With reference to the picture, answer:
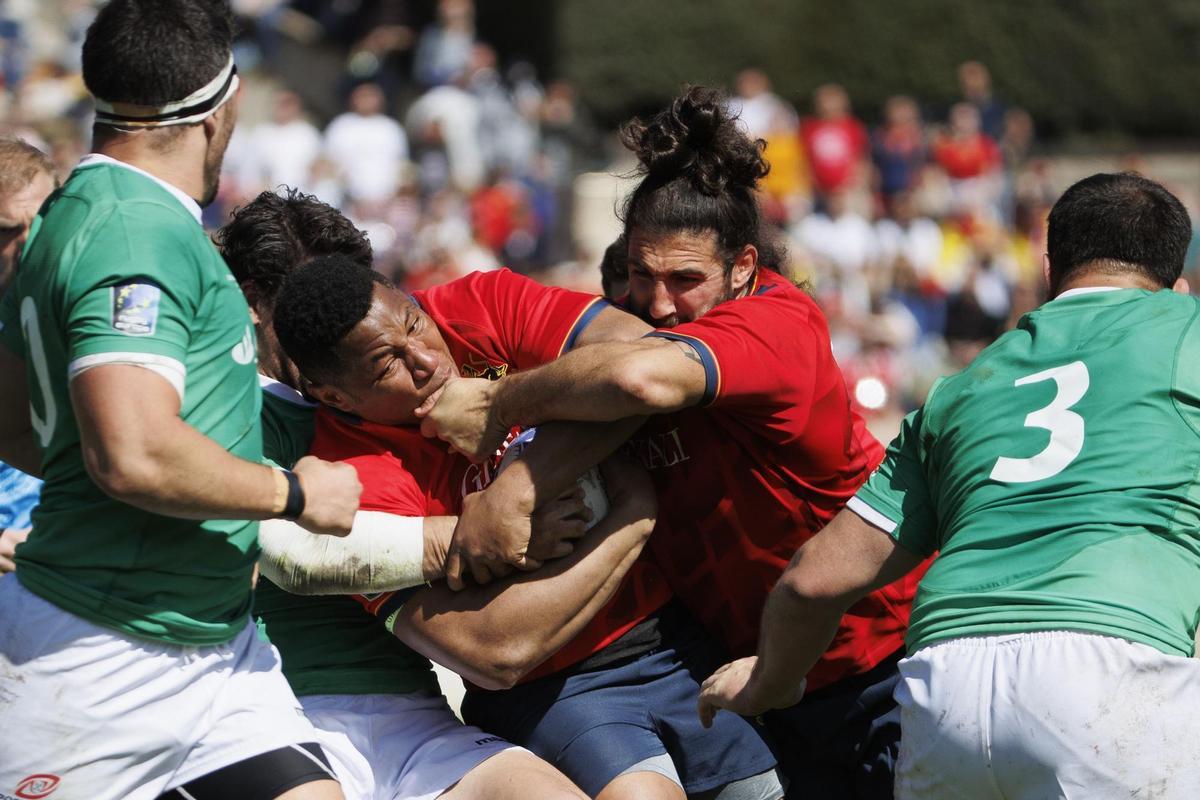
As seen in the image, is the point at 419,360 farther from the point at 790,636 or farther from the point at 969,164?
the point at 969,164

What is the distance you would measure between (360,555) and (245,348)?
65 centimetres

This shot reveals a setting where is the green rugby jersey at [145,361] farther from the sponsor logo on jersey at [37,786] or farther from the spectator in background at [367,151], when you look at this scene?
the spectator in background at [367,151]

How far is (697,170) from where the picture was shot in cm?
425

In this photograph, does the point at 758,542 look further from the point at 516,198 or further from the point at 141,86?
the point at 516,198

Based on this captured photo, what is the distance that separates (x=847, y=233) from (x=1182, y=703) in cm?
1357

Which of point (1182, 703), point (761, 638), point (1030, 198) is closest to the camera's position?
point (1182, 703)

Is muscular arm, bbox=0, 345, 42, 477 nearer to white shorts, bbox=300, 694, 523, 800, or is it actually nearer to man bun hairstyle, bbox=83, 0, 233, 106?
man bun hairstyle, bbox=83, 0, 233, 106

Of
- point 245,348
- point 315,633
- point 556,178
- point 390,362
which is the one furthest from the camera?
point 556,178

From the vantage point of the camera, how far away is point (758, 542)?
4.05 metres

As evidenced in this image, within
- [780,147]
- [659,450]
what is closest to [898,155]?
[780,147]

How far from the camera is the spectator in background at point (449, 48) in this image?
60.6 ft

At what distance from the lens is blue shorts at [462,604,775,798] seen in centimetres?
391

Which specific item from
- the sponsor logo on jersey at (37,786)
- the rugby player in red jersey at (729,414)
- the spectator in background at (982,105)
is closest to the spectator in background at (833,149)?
the spectator in background at (982,105)

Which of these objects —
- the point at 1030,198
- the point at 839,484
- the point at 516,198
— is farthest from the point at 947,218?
the point at 839,484
